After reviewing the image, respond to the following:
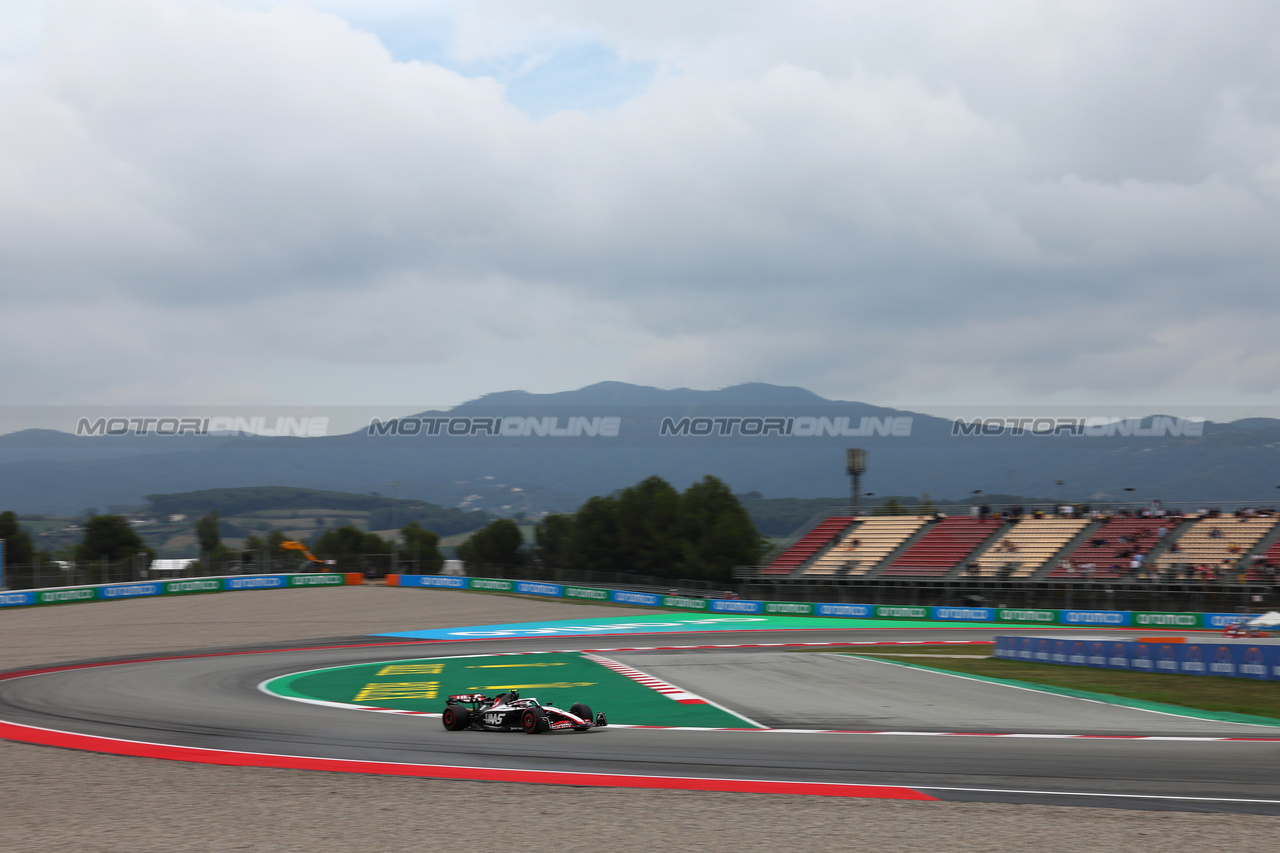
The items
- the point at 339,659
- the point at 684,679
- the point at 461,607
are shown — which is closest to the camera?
the point at 684,679

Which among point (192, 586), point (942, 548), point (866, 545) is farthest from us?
point (866, 545)

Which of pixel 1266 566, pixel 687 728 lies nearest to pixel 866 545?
pixel 1266 566

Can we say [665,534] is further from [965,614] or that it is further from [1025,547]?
[965,614]

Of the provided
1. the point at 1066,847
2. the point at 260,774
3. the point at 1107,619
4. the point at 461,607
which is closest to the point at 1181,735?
the point at 1066,847

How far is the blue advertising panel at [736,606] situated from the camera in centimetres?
4756

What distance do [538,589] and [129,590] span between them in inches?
758

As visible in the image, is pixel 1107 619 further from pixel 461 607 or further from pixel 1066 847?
pixel 1066 847

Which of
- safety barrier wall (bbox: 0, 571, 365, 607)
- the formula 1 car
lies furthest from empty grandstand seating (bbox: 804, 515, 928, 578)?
the formula 1 car

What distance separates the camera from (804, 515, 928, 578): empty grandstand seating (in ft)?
176

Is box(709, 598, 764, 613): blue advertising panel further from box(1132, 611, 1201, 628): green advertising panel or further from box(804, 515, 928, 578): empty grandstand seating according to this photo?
box(1132, 611, 1201, 628): green advertising panel

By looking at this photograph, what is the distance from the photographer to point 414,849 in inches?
303

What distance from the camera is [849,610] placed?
1795 inches

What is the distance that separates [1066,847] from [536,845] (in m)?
3.99

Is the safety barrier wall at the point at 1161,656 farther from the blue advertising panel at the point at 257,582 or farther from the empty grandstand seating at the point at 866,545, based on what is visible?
the blue advertising panel at the point at 257,582
